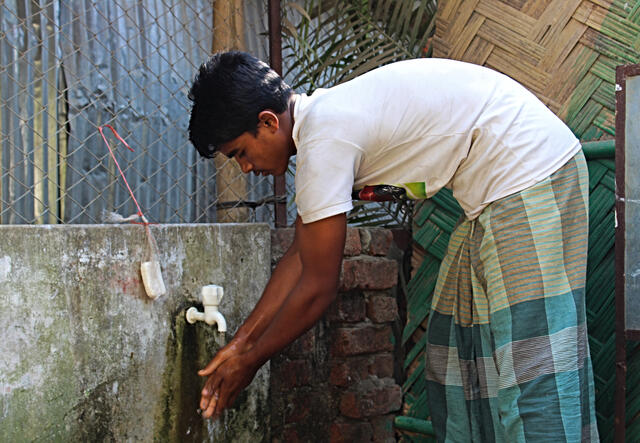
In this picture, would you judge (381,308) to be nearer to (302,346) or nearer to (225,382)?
(302,346)

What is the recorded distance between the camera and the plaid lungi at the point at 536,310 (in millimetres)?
1557

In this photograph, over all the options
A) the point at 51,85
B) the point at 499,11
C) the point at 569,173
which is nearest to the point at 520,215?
the point at 569,173

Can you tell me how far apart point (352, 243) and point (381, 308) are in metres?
0.29

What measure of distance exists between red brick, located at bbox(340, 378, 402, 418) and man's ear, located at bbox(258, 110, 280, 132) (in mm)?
1303

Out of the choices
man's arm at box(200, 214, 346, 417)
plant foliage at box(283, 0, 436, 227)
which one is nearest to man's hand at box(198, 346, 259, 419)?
man's arm at box(200, 214, 346, 417)

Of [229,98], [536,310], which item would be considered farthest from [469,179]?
[229,98]

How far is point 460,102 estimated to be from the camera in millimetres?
1624

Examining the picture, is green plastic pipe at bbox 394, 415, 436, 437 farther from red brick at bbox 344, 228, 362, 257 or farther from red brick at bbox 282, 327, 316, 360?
red brick at bbox 344, 228, 362, 257

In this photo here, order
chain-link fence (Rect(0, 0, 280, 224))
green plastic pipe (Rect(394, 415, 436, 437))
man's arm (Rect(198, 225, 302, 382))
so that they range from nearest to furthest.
→ man's arm (Rect(198, 225, 302, 382)), chain-link fence (Rect(0, 0, 280, 224)), green plastic pipe (Rect(394, 415, 436, 437))

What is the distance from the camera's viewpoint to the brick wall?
2.46 meters

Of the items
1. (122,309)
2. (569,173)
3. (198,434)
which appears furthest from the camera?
(198,434)

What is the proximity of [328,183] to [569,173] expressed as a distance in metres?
0.62

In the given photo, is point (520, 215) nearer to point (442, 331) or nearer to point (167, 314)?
point (442, 331)

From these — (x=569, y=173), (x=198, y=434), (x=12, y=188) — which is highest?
(x=569, y=173)
